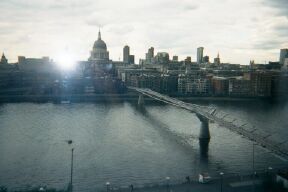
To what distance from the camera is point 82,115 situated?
173 ft

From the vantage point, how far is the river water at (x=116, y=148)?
26.9 meters

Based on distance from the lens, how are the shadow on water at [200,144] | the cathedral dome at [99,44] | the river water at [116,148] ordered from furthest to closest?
the cathedral dome at [99,44]
the shadow on water at [200,144]
the river water at [116,148]

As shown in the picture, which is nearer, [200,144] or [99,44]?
[200,144]

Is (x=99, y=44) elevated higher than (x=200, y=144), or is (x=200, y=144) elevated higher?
(x=99, y=44)

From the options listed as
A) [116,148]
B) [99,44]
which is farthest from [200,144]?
[99,44]

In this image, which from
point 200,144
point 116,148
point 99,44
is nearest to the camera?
point 116,148

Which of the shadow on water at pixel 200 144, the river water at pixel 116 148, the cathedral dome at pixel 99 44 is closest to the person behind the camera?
the river water at pixel 116 148

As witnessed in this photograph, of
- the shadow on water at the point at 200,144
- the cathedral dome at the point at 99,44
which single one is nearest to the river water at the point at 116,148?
the shadow on water at the point at 200,144

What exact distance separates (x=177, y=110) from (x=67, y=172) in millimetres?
34349

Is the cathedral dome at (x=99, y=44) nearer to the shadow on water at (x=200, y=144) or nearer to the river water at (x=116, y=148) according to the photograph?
the river water at (x=116, y=148)

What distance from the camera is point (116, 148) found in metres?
34.5

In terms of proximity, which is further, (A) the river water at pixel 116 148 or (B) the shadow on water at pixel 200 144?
(B) the shadow on water at pixel 200 144

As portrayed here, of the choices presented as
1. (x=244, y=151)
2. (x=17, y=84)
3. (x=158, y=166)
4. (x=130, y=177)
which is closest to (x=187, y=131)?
(x=244, y=151)

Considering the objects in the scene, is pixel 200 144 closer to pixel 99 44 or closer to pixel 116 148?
pixel 116 148
